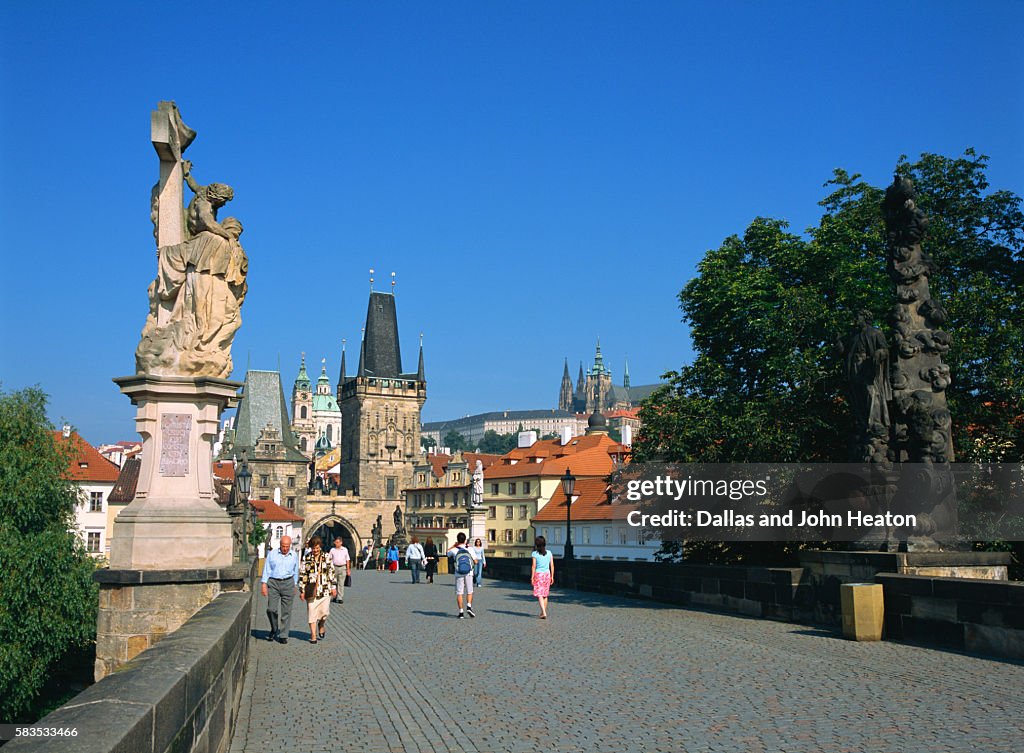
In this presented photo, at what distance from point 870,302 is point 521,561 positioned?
625 inches

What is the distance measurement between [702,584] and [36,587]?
17486mm

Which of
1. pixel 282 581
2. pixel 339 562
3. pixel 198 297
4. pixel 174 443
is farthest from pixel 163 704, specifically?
pixel 339 562

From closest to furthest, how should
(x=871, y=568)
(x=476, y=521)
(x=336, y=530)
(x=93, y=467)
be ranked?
(x=871, y=568) < (x=476, y=521) < (x=93, y=467) < (x=336, y=530)

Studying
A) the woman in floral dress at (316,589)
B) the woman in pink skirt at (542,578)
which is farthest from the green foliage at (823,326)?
the woman in floral dress at (316,589)

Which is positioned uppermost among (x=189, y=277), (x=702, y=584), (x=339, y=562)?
(x=189, y=277)

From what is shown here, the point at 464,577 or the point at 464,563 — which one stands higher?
the point at 464,563

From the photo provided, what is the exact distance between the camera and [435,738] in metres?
7.13

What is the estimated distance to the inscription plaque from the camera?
9.76 m

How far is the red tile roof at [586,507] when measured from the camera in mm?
67006

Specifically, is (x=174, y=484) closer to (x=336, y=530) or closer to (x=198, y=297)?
(x=198, y=297)

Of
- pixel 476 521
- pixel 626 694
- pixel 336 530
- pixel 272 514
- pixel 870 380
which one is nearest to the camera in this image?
pixel 626 694

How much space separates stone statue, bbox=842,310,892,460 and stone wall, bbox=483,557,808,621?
9.39ft

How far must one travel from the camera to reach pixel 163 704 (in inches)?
159

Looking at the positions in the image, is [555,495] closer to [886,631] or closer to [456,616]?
[456,616]
